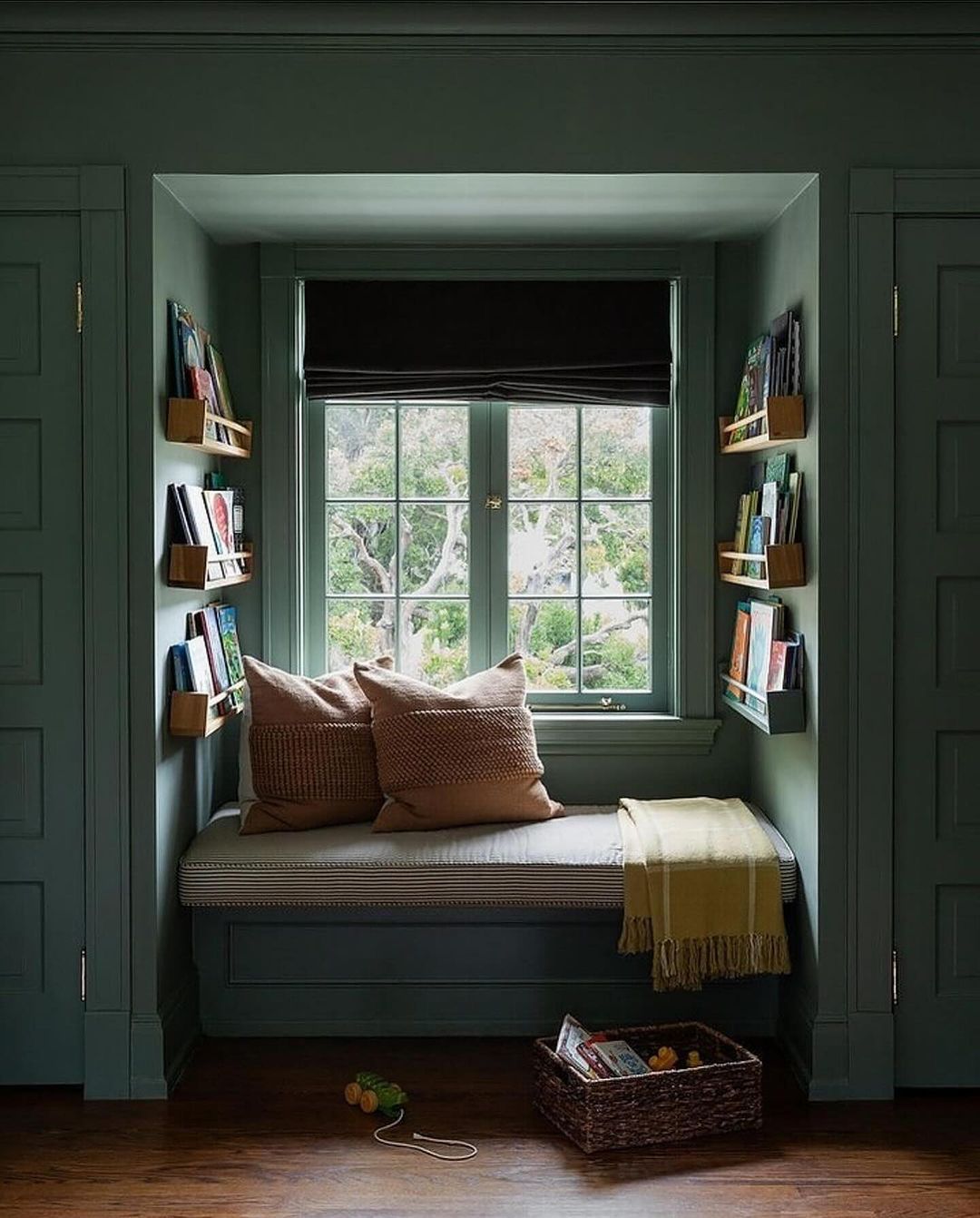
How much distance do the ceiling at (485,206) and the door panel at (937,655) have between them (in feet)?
1.59

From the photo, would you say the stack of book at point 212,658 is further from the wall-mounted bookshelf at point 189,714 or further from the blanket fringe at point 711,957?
the blanket fringe at point 711,957

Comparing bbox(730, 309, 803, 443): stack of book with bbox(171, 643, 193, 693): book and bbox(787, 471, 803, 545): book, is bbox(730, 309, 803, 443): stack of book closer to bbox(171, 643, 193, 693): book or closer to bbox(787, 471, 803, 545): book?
bbox(787, 471, 803, 545): book

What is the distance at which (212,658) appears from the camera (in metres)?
3.94

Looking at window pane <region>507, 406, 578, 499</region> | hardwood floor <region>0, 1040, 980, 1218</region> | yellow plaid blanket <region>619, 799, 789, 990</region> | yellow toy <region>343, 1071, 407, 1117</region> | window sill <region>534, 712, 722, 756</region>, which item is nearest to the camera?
hardwood floor <region>0, 1040, 980, 1218</region>

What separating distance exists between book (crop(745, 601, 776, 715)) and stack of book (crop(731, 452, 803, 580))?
11cm

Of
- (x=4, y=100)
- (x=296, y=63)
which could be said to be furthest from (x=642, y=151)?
(x=4, y=100)

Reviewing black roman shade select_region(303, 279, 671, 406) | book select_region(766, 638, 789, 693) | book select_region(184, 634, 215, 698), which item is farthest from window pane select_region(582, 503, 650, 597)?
book select_region(184, 634, 215, 698)

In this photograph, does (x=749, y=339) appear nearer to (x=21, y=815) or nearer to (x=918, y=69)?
(x=918, y=69)

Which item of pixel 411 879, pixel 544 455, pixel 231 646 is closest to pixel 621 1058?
pixel 411 879

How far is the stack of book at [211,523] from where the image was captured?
3670 mm

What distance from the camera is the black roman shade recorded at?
14.3ft

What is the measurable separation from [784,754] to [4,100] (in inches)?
105

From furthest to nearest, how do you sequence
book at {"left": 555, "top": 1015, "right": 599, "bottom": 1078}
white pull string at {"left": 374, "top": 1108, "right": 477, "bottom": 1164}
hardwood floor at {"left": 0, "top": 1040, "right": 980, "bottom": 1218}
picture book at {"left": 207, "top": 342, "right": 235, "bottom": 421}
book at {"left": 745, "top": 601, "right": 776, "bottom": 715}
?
picture book at {"left": 207, "top": 342, "right": 235, "bottom": 421} → book at {"left": 745, "top": 601, "right": 776, "bottom": 715} → book at {"left": 555, "top": 1015, "right": 599, "bottom": 1078} → white pull string at {"left": 374, "top": 1108, "right": 477, "bottom": 1164} → hardwood floor at {"left": 0, "top": 1040, "right": 980, "bottom": 1218}

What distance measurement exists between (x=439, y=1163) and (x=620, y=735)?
1.54 meters
